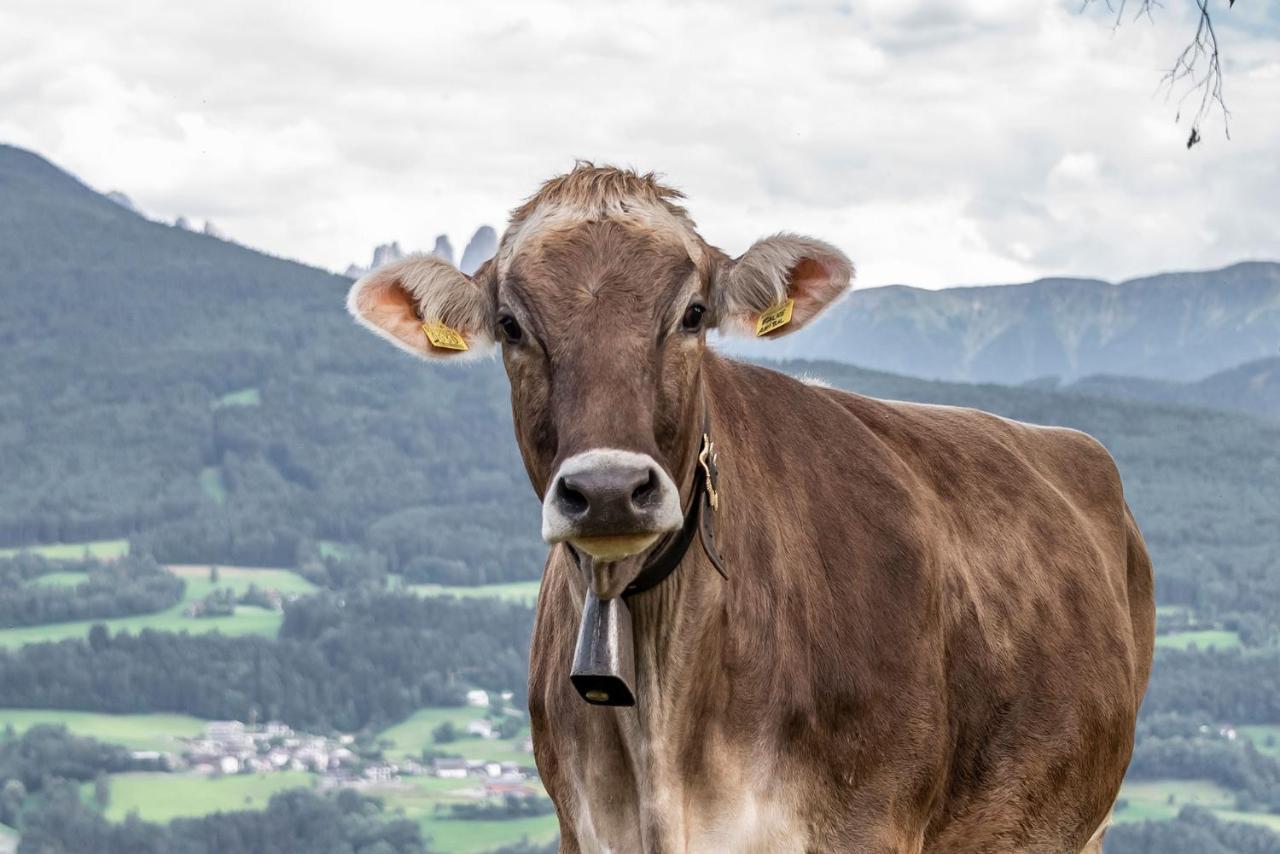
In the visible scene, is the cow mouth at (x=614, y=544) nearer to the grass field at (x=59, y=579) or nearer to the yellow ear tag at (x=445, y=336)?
the yellow ear tag at (x=445, y=336)

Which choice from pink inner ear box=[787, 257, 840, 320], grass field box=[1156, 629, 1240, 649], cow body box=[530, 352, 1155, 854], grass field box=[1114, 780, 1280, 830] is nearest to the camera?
cow body box=[530, 352, 1155, 854]

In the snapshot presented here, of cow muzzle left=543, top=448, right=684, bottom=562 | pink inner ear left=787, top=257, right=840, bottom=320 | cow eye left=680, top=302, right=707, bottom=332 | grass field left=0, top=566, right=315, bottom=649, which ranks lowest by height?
grass field left=0, top=566, right=315, bottom=649

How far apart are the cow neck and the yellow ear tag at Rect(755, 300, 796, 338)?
48cm

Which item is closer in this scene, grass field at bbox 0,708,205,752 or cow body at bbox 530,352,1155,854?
cow body at bbox 530,352,1155,854

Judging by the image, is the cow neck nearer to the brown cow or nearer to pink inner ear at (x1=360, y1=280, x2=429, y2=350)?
the brown cow

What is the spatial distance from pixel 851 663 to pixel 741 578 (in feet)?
1.98

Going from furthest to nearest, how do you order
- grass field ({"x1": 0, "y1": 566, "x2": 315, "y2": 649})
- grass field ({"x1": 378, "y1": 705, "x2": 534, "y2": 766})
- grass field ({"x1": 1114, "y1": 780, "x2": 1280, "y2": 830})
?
grass field ({"x1": 0, "y1": 566, "x2": 315, "y2": 649})
grass field ({"x1": 378, "y1": 705, "x2": 534, "y2": 766})
grass field ({"x1": 1114, "y1": 780, "x2": 1280, "y2": 830})

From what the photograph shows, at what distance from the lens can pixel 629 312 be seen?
6094 millimetres

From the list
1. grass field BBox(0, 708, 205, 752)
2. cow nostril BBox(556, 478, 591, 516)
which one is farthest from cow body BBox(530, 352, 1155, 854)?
grass field BBox(0, 708, 205, 752)

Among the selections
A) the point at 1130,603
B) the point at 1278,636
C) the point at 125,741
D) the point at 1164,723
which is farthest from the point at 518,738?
the point at 1130,603

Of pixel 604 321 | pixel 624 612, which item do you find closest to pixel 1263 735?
pixel 624 612

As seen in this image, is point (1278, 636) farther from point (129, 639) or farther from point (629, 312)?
point (629, 312)

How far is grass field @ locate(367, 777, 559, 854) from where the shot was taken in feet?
348

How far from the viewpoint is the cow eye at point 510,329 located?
6.27 meters
